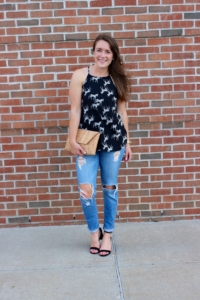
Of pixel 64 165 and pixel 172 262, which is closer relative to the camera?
pixel 172 262

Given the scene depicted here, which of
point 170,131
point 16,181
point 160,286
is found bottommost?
point 160,286

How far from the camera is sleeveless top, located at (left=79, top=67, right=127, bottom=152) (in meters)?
2.89

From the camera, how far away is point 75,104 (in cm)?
292

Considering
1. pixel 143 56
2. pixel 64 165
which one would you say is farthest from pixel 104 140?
pixel 143 56

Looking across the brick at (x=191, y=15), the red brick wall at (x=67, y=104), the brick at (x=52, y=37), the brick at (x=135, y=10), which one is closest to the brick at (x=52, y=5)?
the red brick wall at (x=67, y=104)

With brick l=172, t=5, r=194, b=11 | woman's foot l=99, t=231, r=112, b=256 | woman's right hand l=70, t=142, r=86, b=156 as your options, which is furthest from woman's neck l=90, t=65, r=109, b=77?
woman's foot l=99, t=231, r=112, b=256

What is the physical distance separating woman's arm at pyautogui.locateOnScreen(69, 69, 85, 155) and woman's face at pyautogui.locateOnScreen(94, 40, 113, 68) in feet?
0.56

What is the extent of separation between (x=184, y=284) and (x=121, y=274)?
492mm

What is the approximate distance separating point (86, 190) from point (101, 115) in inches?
25.3

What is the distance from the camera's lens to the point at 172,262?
299cm

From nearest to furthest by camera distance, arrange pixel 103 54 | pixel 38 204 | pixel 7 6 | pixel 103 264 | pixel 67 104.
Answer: pixel 103 54 < pixel 103 264 < pixel 7 6 < pixel 67 104 < pixel 38 204

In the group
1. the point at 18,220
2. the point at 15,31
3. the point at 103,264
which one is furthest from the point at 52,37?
the point at 103,264

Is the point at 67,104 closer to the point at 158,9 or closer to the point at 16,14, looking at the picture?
→ the point at 16,14

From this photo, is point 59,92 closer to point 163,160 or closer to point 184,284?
point 163,160
